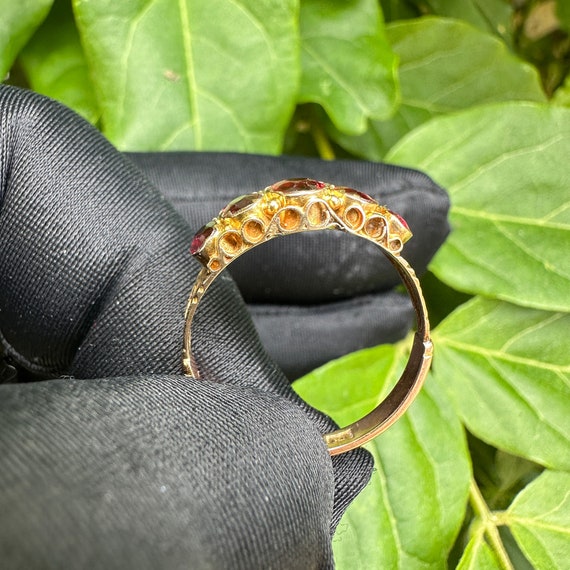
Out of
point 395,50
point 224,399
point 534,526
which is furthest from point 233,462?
point 395,50

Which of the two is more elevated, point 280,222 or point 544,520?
point 280,222

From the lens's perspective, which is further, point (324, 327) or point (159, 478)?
point (324, 327)

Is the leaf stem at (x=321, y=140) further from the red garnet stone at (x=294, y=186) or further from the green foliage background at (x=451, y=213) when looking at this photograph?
the red garnet stone at (x=294, y=186)

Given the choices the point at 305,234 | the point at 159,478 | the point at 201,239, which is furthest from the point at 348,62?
the point at 159,478

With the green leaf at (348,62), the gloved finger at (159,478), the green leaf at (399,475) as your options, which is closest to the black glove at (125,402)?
the gloved finger at (159,478)

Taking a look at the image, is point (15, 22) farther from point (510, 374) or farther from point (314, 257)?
point (510, 374)

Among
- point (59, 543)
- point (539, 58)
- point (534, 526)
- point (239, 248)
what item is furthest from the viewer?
point (539, 58)

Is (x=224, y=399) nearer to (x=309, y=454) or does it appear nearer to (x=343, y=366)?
(x=309, y=454)
